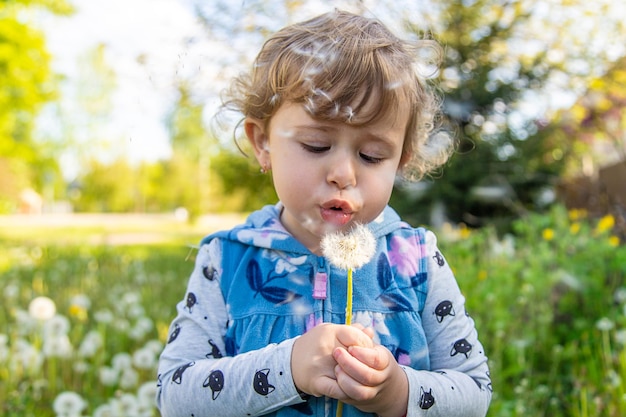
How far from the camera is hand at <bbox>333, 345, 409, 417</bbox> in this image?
1.06 m

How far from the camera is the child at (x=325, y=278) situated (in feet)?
3.83

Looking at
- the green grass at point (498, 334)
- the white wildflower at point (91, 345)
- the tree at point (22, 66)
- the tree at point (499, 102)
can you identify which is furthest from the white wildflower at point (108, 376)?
the tree at point (22, 66)

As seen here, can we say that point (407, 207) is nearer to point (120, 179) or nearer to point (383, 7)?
point (383, 7)

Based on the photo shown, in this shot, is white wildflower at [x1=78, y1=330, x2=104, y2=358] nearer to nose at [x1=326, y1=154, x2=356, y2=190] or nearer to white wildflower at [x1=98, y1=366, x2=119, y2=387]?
white wildflower at [x1=98, y1=366, x2=119, y2=387]

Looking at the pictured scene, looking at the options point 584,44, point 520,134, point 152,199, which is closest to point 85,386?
point 520,134

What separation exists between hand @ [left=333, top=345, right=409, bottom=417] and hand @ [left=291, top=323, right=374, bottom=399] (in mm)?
13

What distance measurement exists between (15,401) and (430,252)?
5.08 feet

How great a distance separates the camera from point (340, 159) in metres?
1.17

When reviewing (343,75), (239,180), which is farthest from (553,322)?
(239,180)

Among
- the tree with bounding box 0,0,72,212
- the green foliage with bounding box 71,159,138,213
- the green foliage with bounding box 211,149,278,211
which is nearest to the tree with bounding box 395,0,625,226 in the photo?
the green foliage with bounding box 211,149,278,211

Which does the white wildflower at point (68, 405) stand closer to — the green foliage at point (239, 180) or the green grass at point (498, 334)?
the green grass at point (498, 334)

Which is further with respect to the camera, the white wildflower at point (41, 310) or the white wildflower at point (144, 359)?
the white wildflower at point (41, 310)

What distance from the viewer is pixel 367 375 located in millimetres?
1068

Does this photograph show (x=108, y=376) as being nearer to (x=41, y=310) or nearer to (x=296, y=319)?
(x=41, y=310)
